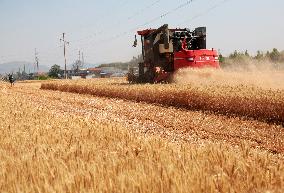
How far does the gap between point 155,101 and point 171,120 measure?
4507mm

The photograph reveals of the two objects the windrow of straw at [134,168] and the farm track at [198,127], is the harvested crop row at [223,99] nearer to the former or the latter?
the farm track at [198,127]

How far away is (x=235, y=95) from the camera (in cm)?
1127

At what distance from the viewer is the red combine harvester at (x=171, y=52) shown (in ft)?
60.7

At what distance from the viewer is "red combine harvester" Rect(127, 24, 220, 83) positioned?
1850 centimetres

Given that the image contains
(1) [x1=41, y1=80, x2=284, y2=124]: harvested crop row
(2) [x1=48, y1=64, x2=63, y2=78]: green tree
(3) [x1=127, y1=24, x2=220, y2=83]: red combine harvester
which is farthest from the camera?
(2) [x1=48, y1=64, x2=63, y2=78]: green tree

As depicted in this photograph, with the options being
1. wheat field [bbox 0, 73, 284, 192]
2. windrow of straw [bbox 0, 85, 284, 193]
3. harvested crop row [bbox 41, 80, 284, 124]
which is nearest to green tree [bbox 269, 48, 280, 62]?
harvested crop row [bbox 41, 80, 284, 124]

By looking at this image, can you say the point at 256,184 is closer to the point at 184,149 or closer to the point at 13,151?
the point at 184,149

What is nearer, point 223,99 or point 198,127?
point 198,127

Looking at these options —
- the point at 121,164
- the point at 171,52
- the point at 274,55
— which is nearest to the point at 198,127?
the point at 121,164

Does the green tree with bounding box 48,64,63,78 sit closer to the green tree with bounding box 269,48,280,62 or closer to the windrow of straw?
the green tree with bounding box 269,48,280,62

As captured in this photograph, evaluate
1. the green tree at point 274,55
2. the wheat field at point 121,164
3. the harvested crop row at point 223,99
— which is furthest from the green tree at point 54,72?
the wheat field at point 121,164

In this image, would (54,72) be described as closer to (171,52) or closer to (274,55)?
(274,55)

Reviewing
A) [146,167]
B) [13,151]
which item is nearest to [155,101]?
[13,151]

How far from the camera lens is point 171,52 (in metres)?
19.4
